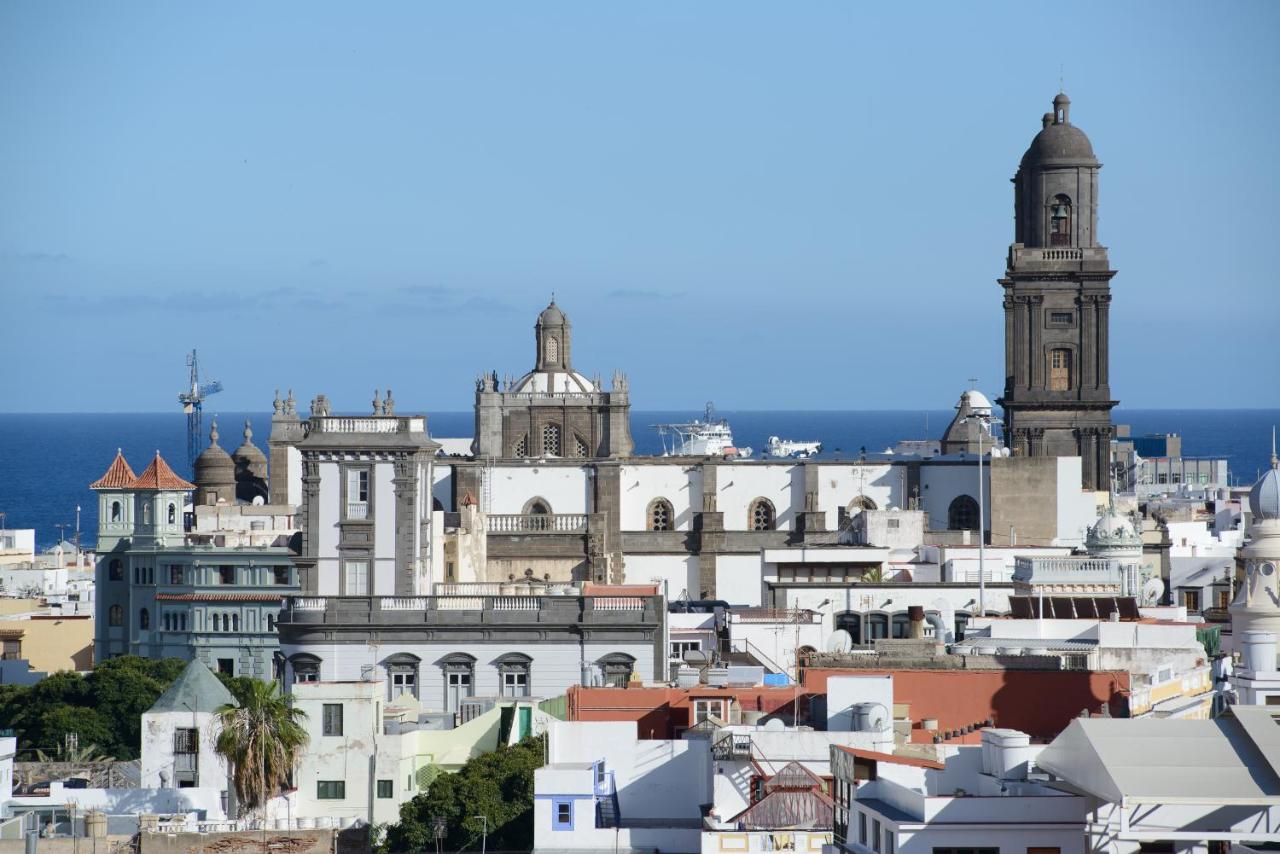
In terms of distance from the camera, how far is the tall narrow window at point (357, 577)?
225 ft

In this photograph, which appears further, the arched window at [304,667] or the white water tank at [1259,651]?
the arched window at [304,667]

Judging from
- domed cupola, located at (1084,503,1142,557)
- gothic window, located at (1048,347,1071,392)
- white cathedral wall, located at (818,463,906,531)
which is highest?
gothic window, located at (1048,347,1071,392)

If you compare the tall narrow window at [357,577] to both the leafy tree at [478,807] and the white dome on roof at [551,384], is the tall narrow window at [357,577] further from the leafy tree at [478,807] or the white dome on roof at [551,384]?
the white dome on roof at [551,384]

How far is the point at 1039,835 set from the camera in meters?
31.7

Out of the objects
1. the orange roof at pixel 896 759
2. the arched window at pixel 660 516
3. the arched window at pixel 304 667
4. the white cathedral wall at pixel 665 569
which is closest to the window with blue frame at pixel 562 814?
the orange roof at pixel 896 759

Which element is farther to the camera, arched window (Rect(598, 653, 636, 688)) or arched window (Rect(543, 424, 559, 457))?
arched window (Rect(543, 424, 559, 457))

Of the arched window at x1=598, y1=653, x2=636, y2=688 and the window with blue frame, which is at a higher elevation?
the arched window at x1=598, y1=653, x2=636, y2=688

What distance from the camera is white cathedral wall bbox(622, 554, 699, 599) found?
103 metres

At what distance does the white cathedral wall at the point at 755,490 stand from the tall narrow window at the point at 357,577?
127 ft

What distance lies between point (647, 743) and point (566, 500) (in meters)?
61.7

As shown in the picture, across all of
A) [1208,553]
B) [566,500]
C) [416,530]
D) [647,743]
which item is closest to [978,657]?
[647,743]

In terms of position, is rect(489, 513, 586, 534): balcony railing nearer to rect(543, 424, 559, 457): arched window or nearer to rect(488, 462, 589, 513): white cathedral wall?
rect(488, 462, 589, 513): white cathedral wall

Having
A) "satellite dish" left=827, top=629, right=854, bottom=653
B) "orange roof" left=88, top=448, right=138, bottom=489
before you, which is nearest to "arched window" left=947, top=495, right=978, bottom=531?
"orange roof" left=88, top=448, right=138, bottom=489

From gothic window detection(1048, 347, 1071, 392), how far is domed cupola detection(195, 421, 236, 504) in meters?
31.9
